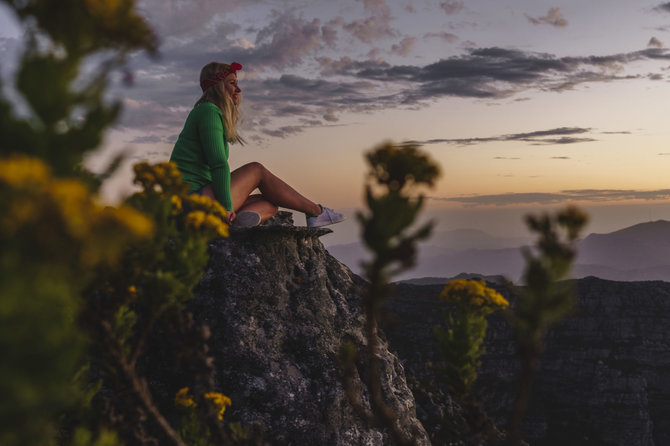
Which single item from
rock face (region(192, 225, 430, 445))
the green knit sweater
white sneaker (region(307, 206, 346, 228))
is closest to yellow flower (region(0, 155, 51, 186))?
the green knit sweater

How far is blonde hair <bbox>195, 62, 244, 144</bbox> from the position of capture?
29.6ft

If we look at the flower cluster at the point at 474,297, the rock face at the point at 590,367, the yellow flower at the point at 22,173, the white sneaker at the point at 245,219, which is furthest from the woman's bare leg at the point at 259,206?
the rock face at the point at 590,367

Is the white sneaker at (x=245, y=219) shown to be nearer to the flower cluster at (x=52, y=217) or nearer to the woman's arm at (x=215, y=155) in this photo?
the woman's arm at (x=215, y=155)

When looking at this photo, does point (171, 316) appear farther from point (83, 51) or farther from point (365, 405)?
point (365, 405)

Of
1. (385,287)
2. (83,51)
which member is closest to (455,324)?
(385,287)

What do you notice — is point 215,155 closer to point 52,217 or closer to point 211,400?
point 211,400

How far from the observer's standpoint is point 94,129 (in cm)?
267

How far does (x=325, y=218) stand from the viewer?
36.0 ft

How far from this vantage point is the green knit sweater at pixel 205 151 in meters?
8.27

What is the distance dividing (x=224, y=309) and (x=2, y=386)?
6477mm

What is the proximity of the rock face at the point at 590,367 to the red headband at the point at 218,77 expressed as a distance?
9491cm

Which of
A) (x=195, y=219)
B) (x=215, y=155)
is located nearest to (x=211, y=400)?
(x=195, y=219)

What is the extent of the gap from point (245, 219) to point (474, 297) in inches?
228

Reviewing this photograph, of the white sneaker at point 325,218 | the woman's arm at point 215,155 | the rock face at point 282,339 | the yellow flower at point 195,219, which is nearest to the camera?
A: the yellow flower at point 195,219
